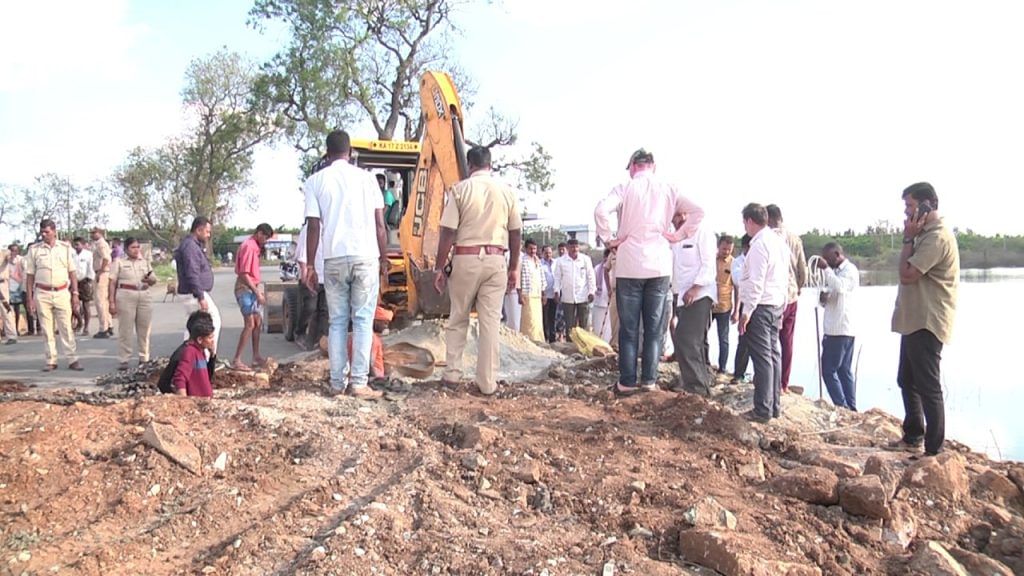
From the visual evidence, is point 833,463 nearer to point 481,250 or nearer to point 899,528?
point 899,528

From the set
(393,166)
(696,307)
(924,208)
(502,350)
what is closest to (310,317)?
(393,166)

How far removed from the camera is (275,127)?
28531 mm

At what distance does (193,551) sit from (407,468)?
45.7 inches

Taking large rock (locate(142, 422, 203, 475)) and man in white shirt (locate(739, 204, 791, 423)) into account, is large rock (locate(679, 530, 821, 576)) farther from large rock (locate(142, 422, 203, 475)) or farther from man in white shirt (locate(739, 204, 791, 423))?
man in white shirt (locate(739, 204, 791, 423))

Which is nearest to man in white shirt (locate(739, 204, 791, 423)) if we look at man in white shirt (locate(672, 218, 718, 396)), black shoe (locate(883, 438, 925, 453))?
man in white shirt (locate(672, 218, 718, 396))

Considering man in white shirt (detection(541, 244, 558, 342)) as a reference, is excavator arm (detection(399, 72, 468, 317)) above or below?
above

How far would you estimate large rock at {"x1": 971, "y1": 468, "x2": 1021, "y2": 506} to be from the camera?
14.0ft

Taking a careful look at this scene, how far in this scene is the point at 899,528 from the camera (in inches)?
144

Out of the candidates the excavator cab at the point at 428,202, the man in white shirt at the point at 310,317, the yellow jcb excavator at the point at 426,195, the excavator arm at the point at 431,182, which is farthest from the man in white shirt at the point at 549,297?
the excavator arm at the point at 431,182

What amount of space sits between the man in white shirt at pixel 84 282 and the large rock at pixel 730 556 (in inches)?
490

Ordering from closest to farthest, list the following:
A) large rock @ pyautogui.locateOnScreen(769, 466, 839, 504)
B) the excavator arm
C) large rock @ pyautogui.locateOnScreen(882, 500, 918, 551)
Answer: large rock @ pyautogui.locateOnScreen(882, 500, 918, 551) < large rock @ pyautogui.locateOnScreen(769, 466, 839, 504) < the excavator arm

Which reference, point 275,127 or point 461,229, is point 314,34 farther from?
point 461,229

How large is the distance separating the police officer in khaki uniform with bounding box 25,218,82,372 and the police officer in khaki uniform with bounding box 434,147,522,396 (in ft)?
17.9

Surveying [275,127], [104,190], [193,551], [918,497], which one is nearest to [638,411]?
[918,497]
